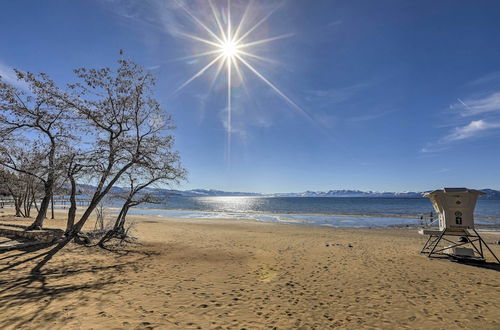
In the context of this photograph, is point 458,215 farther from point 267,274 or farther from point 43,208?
point 43,208

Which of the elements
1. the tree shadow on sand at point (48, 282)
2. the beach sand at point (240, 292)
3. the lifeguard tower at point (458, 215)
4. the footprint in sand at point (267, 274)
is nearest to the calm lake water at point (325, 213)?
the tree shadow on sand at point (48, 282)

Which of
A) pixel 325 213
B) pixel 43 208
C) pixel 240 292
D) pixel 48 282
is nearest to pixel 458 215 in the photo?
pixel 240 292

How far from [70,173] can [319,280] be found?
13.0 metres

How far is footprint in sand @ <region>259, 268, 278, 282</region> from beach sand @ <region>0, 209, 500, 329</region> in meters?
0.04

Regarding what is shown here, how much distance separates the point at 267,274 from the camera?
9242 millimetres

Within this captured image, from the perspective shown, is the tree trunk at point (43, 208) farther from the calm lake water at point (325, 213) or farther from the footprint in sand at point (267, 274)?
the footprint in sand at point (267, 274)

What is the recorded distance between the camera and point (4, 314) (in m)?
5.16

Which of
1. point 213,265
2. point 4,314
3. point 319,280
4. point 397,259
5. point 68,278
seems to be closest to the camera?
point 4,314

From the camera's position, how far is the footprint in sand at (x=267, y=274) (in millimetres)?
8609

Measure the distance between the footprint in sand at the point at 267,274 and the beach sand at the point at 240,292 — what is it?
0.04 metres

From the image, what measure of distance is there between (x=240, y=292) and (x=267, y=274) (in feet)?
7.34

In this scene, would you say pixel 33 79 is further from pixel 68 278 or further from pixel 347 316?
pixel 347 316

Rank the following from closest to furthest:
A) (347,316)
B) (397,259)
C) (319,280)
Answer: (347,316) → (319,280) → (397,259)

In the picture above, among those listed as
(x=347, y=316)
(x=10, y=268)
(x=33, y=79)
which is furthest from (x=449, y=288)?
(x=33, y=79)
